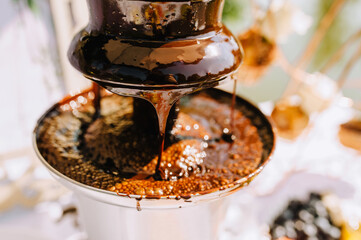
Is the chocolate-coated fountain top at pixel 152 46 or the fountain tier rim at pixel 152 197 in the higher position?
the chocolate-coated fountain top at pixel 152 46

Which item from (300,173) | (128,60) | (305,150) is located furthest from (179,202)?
(305,150)

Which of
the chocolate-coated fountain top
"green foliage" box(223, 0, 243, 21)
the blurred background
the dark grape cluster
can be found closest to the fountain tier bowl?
the chocolate-coated fountain top

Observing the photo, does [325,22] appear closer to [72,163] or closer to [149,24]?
[149,24]

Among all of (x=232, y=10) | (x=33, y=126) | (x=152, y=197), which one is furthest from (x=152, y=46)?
(x=232, y=10)

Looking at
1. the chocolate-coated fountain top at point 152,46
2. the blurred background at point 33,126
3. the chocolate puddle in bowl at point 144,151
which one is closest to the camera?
the chocolate-coated fountain top at point 152,46

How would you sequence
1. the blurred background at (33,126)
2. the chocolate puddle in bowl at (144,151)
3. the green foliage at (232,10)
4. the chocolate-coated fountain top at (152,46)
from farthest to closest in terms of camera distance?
the green foliage at (232,10), the blurred background at (33,126), the chocolate puddle in bowl at (144,151), the chocolate-coated fountain top at (152,46)

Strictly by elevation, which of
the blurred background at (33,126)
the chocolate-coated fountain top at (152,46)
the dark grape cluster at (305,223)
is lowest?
the dark grape cluster at (305,223)

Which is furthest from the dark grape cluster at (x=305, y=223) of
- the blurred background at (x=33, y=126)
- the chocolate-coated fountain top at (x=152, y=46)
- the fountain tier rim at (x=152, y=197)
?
the chocolate-coated fountain top at (x=152, y=46)

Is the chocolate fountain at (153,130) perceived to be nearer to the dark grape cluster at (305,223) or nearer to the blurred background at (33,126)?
the blurred background at (33,126)
